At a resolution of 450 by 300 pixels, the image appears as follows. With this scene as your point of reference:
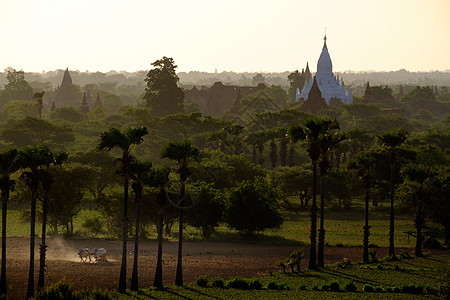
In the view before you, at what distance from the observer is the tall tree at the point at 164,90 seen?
6053 inches

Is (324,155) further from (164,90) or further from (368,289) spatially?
(164,90)

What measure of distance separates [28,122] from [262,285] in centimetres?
8531

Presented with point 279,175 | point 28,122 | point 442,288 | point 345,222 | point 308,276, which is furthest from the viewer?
point 28,122

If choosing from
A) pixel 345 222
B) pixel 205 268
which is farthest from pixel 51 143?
pixel 205 268

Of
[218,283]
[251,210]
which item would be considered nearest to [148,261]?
[218,283]

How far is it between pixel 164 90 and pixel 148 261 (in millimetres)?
106196

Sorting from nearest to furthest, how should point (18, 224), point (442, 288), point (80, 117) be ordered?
1. point (442, 288)
2. point (18, 224)
3. point (80, 117)

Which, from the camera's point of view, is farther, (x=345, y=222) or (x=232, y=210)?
(x=345, y=222)

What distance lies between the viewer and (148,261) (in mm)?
51219

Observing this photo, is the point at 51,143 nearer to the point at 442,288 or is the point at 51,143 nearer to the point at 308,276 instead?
the point at 308,276

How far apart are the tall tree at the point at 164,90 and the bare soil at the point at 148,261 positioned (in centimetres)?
9508

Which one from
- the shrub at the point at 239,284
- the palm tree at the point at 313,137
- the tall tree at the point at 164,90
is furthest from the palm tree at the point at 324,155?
the tall tree at the point at 164,90

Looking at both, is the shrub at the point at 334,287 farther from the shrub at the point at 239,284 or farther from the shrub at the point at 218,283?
the shrub at the point at 218,283

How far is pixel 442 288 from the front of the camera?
3503cm
